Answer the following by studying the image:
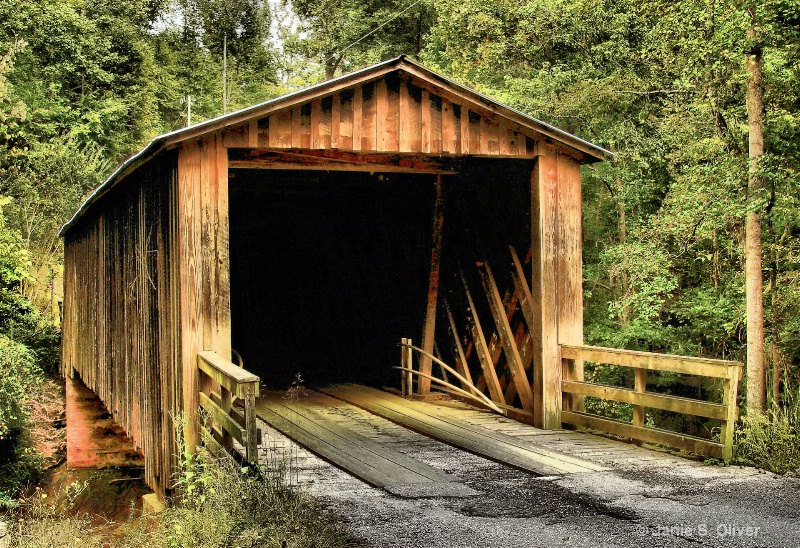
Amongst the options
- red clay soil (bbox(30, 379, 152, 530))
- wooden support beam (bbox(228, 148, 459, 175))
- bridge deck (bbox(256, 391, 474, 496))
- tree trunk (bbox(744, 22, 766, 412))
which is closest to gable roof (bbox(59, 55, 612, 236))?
wooden support beam (bbox(228, 148, 459, 175))

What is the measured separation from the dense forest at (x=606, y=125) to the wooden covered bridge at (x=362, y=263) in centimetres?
231

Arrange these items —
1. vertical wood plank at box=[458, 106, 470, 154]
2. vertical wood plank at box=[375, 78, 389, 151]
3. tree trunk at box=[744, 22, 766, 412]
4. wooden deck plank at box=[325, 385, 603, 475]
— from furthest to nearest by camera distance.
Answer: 1. tree trunk at box=[744, 22, 766, 412]
2. vertical wood plank at box=[458, 106, 470, 154]
3. vertical wood plank at box=[375, 78, 389, 151]
4. wooden deck plank at box=[325, 385, 603, 475]

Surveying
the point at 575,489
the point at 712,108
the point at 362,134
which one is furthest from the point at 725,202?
the point at 575,489

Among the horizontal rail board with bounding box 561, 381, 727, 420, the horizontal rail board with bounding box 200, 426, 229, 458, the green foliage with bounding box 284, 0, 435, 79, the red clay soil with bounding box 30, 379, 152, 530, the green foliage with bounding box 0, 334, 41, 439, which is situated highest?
the green foliage with bounding box 284, 0, 435, 79

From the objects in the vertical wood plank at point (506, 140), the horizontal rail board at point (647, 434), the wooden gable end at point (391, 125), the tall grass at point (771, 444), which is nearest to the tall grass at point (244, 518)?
the wooden gable end at point (391, 125)

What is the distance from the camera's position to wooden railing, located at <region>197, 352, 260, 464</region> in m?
5.39

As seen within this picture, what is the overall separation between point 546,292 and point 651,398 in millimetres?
1579

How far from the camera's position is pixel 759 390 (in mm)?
10250

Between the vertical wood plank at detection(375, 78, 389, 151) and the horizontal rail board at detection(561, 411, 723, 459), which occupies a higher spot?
the vertical wood plank at detection(375, 78, 389, 151)

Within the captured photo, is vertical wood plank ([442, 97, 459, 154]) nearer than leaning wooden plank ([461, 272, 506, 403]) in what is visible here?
Yes

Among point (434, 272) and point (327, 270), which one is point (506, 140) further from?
point (327, 270)

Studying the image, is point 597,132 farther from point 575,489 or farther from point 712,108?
point 575,489

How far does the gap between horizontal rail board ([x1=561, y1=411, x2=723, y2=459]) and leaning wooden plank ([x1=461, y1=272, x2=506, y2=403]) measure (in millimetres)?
1368

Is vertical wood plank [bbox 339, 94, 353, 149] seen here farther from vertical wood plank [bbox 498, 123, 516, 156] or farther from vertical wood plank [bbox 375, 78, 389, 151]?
vertical wood plank [bbox 498, 123, 516, 156]
